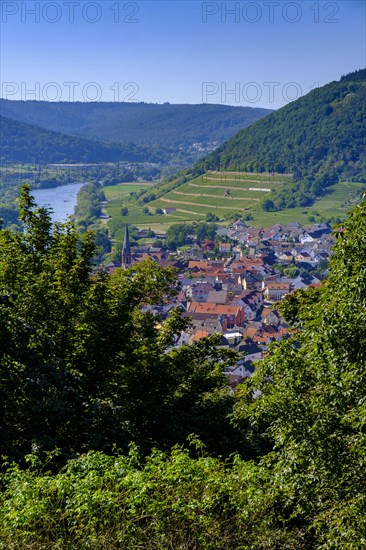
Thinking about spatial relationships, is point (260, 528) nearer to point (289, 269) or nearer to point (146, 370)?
point (146, 370)

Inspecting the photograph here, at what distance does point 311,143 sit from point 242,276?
206ft

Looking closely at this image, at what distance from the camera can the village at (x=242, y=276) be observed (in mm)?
39875

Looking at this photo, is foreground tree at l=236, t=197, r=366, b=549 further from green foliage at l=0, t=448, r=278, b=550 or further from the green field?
Answer: the green field

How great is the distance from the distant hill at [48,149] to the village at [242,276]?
8376 centimetres

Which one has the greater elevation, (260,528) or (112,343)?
(112,343)

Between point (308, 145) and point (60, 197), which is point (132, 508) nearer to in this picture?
point (60, 197)

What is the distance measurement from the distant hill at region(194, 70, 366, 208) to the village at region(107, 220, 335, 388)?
24.0m

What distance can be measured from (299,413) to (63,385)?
8.25ft

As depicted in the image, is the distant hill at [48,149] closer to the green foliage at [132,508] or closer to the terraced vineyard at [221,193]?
the terraced vineyard at [221,193]

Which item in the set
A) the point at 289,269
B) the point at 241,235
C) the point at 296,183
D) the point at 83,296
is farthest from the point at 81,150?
the point at 83,296

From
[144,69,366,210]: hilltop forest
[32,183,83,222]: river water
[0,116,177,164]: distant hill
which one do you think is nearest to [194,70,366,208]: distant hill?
[144,69,366,210]: hilltop forest

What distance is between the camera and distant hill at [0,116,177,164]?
155250 mm

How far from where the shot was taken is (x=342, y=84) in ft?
410

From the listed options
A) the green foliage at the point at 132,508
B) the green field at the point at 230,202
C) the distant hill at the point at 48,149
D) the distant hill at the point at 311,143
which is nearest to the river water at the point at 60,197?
the green field at the point at 230,202
